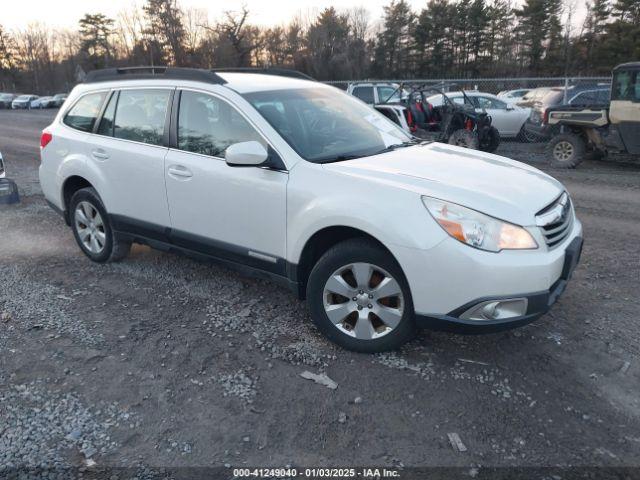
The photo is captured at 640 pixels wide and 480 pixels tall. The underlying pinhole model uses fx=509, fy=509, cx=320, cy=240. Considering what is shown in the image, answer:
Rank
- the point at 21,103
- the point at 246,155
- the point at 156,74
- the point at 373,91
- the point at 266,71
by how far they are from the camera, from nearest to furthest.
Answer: the point at 246,155 → the point at 156,74 → the point at 266,71 → the point at 373,91 → the point at 21,103

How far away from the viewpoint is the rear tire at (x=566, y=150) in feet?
35.7

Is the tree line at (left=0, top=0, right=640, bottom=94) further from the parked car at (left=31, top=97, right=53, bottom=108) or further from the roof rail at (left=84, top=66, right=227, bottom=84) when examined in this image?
the roof rail at (left=84, top=66, right=227, bottom=84)

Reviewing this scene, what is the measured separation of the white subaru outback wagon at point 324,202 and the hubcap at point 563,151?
7.97 meters

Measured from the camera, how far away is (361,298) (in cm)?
329

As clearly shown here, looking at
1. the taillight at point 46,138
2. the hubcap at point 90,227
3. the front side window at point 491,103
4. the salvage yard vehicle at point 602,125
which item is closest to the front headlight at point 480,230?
the hubcap at point 90,227

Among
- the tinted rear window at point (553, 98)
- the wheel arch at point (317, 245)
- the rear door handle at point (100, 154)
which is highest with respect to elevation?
the tinted rear window at point (553, 98)

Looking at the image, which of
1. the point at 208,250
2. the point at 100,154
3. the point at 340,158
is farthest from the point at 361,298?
the point at 100,154

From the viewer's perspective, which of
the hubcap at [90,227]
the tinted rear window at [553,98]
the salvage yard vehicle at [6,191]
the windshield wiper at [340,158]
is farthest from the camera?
the tinted rear window at [553,98]

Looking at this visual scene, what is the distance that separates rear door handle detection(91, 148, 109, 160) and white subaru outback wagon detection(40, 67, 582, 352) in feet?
0.06

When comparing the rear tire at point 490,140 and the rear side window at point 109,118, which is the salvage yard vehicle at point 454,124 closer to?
the rear tire at point 490,140

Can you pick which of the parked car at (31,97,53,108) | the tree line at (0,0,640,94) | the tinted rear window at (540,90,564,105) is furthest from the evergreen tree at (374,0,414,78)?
A: the tinted rear window at (540,90,564,105)

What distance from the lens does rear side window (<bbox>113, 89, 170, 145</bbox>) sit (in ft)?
13.9

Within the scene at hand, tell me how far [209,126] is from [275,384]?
2.03 metres

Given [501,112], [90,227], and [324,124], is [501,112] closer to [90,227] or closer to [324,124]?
[324,124]
